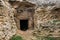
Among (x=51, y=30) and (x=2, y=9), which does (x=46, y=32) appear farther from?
(x=2, y=9)

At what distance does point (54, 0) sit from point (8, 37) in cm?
1096

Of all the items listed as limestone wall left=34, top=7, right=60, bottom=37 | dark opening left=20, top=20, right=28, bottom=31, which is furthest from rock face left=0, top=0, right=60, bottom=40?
dark opening left=20, top=20, right=28, bottom=31

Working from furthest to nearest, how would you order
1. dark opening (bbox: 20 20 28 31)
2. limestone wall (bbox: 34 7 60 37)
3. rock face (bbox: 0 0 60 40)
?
dark opening (bbox: 20 20 28 31) → limestone wall (bbox: 34 7 60 37) → rock face (bbox: 0 0 60 40)

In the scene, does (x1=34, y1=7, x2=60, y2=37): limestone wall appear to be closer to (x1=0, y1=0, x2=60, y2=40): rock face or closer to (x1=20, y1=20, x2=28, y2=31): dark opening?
(x1=0, y1=0, x2=60, y2=40): rock face

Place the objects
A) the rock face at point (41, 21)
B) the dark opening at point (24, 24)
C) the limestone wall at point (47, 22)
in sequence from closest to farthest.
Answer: the rock face at point (41, 21), the limestone wall at point (47, 22), the dark opening at point (24, 24)

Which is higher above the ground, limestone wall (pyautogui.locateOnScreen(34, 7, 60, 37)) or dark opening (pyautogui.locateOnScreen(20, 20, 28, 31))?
limestone wall (pyautogui.locateOnScreen(34, 7, 60, 37))

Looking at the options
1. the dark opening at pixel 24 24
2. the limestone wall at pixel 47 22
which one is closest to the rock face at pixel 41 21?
the limestone wall at pixel 47 22

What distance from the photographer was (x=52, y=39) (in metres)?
17.0

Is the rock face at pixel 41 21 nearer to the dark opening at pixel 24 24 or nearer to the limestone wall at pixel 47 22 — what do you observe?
the limestone wall at pixel 47 22

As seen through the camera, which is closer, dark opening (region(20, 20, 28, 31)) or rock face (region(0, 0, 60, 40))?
rock face (region(0, 0, 60, 40))

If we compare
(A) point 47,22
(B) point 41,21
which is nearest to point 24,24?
(B) point 41,21

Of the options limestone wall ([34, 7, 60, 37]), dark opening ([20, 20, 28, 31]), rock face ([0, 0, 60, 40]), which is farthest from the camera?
dark opening ([20, 20, 28, 31])

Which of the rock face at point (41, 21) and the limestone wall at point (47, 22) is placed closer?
the rock face at point (41, 21)

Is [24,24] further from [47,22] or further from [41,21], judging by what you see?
[47,22]
